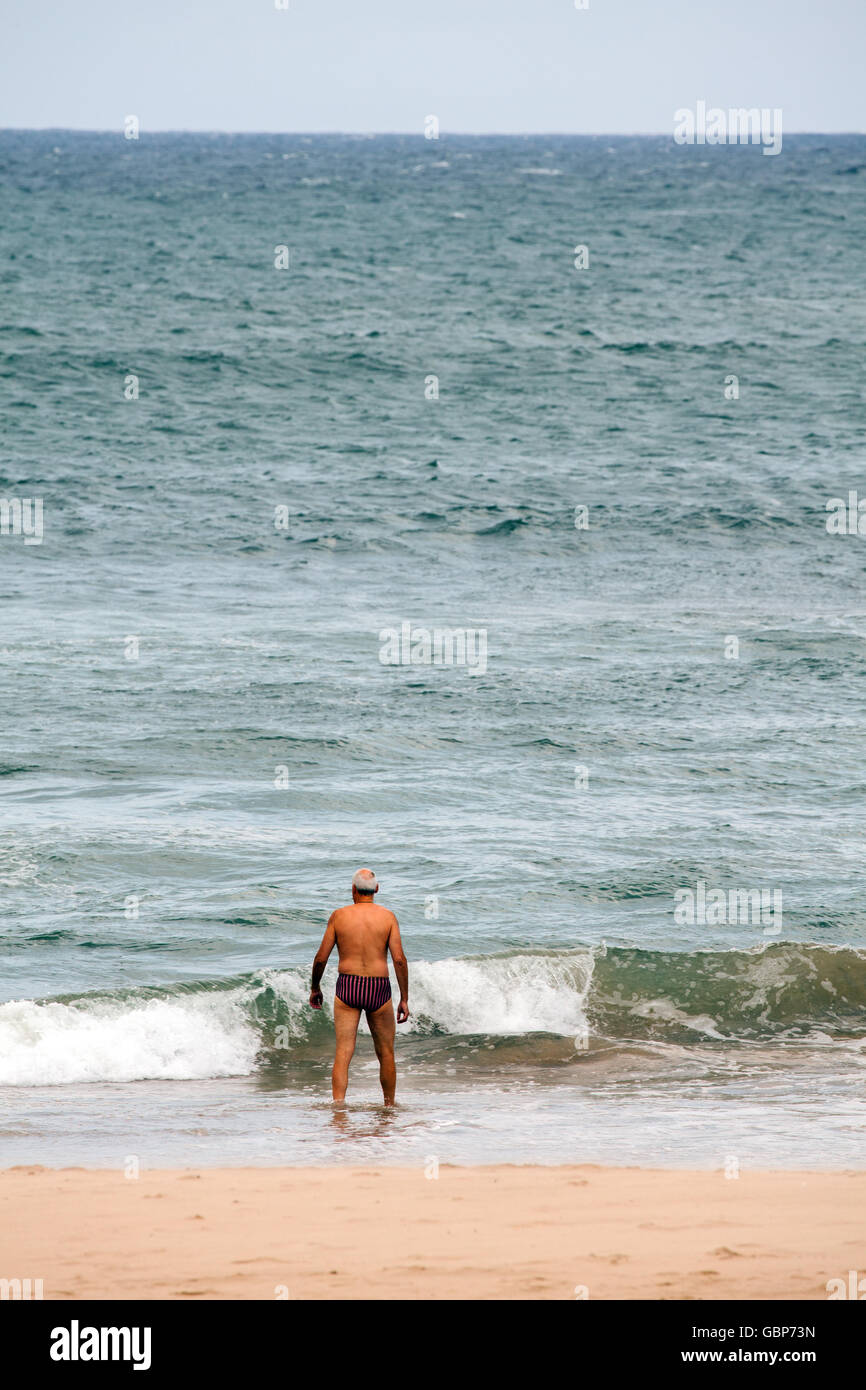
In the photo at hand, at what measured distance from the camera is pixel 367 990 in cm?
1042

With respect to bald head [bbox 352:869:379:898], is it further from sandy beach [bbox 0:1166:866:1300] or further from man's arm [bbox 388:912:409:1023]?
sandy beach [bbox 0:1166:866:1300]

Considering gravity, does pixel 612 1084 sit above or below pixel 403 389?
below

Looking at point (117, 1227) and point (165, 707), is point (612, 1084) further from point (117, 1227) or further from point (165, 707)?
point (165, 707)

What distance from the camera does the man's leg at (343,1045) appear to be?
10.4 meters

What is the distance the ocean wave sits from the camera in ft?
37.9

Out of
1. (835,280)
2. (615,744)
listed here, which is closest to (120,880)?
(615,744)

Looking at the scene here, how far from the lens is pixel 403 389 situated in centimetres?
3809

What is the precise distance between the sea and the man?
0.35m

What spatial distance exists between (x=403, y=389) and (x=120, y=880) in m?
25.6

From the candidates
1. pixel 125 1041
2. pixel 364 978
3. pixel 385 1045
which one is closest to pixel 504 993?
pixel 385 1045
